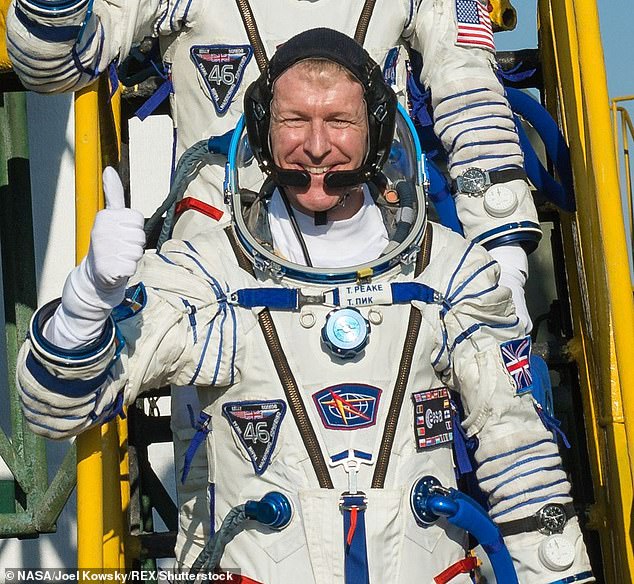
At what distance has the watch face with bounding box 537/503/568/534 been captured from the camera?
379 cm

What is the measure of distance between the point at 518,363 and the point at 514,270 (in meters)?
0.50

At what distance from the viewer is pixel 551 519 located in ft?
12.5

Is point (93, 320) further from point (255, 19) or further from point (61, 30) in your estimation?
point (255, 19)

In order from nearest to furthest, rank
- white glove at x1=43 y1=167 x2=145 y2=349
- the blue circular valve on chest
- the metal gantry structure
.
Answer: white glove at x1=43 y1=167 x2=145 y2=349 → the blue circular valve on chest → the metal gantry structure

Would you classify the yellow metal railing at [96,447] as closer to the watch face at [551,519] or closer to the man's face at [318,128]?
the man's face at [318,128]

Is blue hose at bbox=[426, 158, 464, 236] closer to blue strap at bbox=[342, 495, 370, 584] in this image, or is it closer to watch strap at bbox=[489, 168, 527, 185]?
watch strap at bbox=[489, 168, 527, 185]

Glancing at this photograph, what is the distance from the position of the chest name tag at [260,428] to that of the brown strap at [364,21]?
129 cm

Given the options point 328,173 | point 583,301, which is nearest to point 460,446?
point 328,173

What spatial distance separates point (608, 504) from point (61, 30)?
189cm

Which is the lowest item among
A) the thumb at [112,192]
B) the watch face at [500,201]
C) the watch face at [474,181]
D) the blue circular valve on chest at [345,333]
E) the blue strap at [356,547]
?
the blue strap at [356,547]

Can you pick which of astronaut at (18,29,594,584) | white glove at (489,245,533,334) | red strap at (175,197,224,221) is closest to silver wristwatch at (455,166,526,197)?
white glove at (489,245,533,334)

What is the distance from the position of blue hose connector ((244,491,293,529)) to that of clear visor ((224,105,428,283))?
51 centimetres

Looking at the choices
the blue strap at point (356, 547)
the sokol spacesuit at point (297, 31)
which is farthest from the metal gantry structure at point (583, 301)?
the blue strap at point (356, 547)

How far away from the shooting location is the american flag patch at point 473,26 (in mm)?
4684
